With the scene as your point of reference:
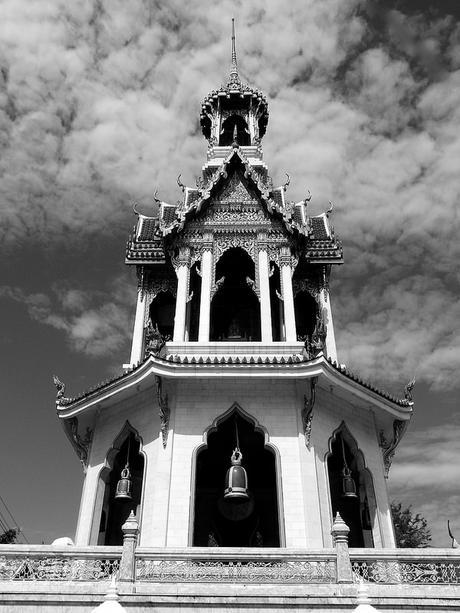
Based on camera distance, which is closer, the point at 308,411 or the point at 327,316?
the point at 308,411

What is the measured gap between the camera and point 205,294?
1894 centimetres

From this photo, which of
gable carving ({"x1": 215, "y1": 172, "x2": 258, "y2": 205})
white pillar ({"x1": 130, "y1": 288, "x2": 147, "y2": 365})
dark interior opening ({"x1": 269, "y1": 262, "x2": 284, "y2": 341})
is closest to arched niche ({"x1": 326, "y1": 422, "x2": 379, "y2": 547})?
dark interior opening ({"x1": 269, "y1": 262, "x2": 284, "y2": 341})

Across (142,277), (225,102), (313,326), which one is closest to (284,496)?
(313,326)

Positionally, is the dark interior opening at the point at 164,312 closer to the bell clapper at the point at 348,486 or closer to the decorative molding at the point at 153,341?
the decorative molding at the point at 153,341

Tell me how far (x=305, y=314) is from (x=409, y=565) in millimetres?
11818

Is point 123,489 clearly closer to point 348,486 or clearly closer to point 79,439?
point 79,439

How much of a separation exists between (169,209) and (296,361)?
10145mm

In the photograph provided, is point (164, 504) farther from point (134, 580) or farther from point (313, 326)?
point (313, 326)

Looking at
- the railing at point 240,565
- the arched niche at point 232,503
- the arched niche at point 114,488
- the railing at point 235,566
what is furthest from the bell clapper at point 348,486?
the arched niche at point 114,488

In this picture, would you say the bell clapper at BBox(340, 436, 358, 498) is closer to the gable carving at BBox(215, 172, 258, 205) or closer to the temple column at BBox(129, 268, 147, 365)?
the temple column at BBox(129, 268, 147, 365)

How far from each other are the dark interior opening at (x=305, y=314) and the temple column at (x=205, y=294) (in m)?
4.04

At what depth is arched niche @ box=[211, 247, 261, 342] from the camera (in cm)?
2081

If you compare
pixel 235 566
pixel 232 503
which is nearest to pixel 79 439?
pixel 232 503

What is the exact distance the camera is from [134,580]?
11.1 m
